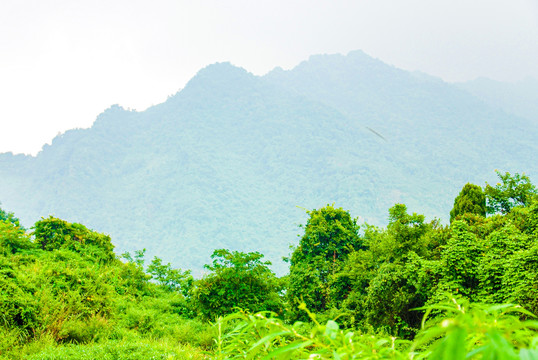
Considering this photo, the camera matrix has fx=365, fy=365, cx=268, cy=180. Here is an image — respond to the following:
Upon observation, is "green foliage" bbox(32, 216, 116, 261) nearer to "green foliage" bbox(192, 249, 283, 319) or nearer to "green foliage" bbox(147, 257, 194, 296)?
"green foliage" bbox(147, 257, 194, 296)

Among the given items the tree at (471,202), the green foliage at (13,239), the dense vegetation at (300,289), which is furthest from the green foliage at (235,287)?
the tree at (471,202)

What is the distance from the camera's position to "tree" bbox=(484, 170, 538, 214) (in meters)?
13.4

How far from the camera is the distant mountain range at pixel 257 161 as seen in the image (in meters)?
86.5

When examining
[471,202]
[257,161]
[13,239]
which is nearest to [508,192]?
[471,202]

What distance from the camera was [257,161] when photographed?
362 ft

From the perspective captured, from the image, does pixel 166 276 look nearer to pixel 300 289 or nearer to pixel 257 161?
pixel 300 289

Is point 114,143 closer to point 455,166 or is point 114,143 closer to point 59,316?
point 455,166

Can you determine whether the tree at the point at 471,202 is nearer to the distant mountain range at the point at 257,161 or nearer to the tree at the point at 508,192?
the tree at the point at 508,192

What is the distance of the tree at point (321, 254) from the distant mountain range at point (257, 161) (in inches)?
2570

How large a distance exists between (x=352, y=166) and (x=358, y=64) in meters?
74.4

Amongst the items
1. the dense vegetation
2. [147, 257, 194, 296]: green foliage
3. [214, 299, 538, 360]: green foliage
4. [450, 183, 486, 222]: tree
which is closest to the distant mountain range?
[147, 257, 194, 296]: green foliage

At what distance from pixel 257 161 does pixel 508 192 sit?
97.6m

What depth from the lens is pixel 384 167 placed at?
3846 inches

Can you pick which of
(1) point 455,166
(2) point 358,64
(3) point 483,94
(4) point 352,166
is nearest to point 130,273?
(4) point 352,166
